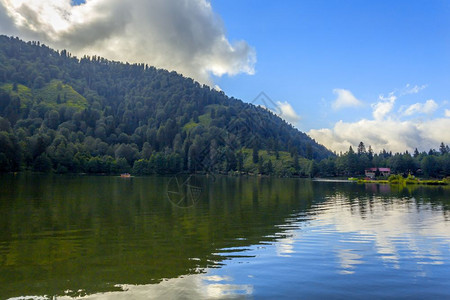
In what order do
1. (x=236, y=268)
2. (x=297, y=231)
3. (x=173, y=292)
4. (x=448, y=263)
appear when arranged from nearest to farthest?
(x=173, y=292) → (x=236, y=268) → (x=448, y=263) → (x=297, y=231)

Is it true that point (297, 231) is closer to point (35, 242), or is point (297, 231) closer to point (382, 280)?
point (382, 280)

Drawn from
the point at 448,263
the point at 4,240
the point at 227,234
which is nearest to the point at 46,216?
the point at 4,240

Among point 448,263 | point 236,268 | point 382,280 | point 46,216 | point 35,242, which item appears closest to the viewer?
point 382,280

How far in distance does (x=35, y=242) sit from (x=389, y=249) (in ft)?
85.3

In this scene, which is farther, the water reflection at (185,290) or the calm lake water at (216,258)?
the calm lake water at (216,258)

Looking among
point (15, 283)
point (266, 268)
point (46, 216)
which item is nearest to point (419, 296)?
point (266, 268)

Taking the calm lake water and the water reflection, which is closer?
the water reflection

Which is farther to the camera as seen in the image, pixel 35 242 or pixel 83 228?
pixel 83 228

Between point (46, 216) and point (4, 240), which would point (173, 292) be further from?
point (46, 216)

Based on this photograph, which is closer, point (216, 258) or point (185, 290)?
point (185, 290)

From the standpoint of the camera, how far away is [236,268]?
18562 mm

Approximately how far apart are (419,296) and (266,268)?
741cm

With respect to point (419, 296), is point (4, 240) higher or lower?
higher

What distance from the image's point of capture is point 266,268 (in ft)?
61.4
